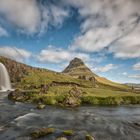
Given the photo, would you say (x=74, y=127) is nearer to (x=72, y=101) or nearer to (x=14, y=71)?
(x=72, y=101)

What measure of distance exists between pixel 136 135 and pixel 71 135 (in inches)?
406

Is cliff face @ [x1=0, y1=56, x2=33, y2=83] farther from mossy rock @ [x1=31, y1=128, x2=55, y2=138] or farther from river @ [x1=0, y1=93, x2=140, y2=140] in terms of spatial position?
mossy rock @ [x1=31, y1=128, x2=55, y2=138]

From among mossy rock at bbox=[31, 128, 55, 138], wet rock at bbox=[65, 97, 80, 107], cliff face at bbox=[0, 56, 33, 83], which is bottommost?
mossy rock at bbox=[31, 128, 55, 138]

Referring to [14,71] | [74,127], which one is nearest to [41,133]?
[74,127]

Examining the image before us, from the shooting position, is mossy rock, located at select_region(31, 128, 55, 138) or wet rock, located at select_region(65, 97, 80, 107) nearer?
mossy rock, located at select_region(31, 128, 55, 138)

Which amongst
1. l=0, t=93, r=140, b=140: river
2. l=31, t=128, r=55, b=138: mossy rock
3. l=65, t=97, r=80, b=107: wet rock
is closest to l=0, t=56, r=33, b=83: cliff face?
l=65, t=97, r=80, b=107: wet rock

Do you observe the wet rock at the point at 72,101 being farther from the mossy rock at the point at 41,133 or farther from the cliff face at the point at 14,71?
the cliff face at the point at 14,71

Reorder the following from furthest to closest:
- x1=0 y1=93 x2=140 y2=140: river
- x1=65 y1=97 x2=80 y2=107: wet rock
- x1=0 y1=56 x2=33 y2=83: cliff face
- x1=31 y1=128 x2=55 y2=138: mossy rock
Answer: x1=0 y1=56 x2=33 y2=83: cliff face, x1=65 y1=97 x2=80 y2=107: wet rock, x1=0 y1=93 x2=140 y2=140: river, x1=31 y1=128 x2=55 y2=138: mossy rock

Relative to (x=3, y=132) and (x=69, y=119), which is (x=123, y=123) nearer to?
(x=69, y=119)

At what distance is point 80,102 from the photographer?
61062mm

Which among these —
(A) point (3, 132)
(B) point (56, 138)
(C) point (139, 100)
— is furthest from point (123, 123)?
(C) point (139, 100)

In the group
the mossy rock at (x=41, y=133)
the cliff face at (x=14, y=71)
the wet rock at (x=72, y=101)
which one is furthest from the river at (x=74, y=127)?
the cliff face at (x=14, y=71)

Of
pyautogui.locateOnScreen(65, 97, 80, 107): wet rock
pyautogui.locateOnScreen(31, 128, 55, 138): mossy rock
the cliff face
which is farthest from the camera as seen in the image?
the cliff face

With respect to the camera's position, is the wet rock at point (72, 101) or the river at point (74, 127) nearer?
the river at point (74, 127)
